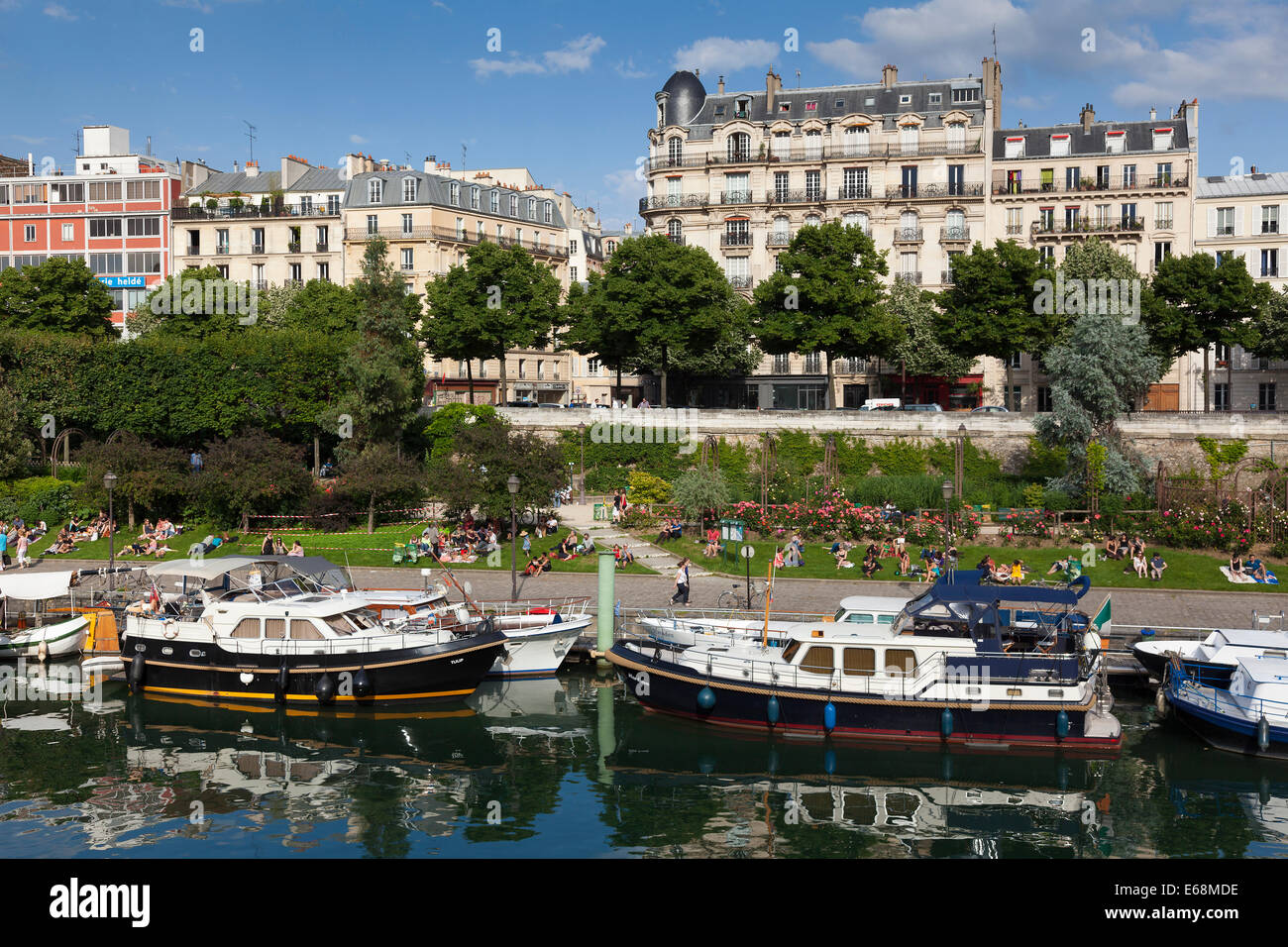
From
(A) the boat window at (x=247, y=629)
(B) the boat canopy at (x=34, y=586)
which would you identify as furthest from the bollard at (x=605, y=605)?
(B) the boat canopy at (x=34, y=586)

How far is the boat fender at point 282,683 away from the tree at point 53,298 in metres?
43.0

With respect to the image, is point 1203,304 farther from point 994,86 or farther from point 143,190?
point 143,190

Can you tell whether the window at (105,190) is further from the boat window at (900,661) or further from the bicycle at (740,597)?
the boat window at (900,661)

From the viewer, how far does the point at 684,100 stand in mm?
75250

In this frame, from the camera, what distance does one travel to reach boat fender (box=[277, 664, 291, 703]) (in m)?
29.4

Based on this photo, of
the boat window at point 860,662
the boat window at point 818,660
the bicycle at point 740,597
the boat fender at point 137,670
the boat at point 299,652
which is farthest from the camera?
the bicycle at point 740,597

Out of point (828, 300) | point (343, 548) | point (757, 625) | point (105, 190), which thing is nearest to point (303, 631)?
point (757, 625)

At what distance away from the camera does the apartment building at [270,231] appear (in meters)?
78.8

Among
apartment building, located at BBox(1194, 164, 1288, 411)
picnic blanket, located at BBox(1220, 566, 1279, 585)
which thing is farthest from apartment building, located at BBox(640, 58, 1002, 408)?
picnic blanket, located at BBox(1220, 566, 1279, 585)

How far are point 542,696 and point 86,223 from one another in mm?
67241

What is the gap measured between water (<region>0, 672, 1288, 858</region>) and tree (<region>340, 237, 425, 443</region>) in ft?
74.3

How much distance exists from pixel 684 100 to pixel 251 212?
3082 centimetres

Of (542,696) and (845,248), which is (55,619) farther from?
(845,248)

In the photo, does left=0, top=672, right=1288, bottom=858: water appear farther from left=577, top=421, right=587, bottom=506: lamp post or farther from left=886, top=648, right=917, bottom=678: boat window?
left=577, top=421, right=587, bottom=506: lamp post
